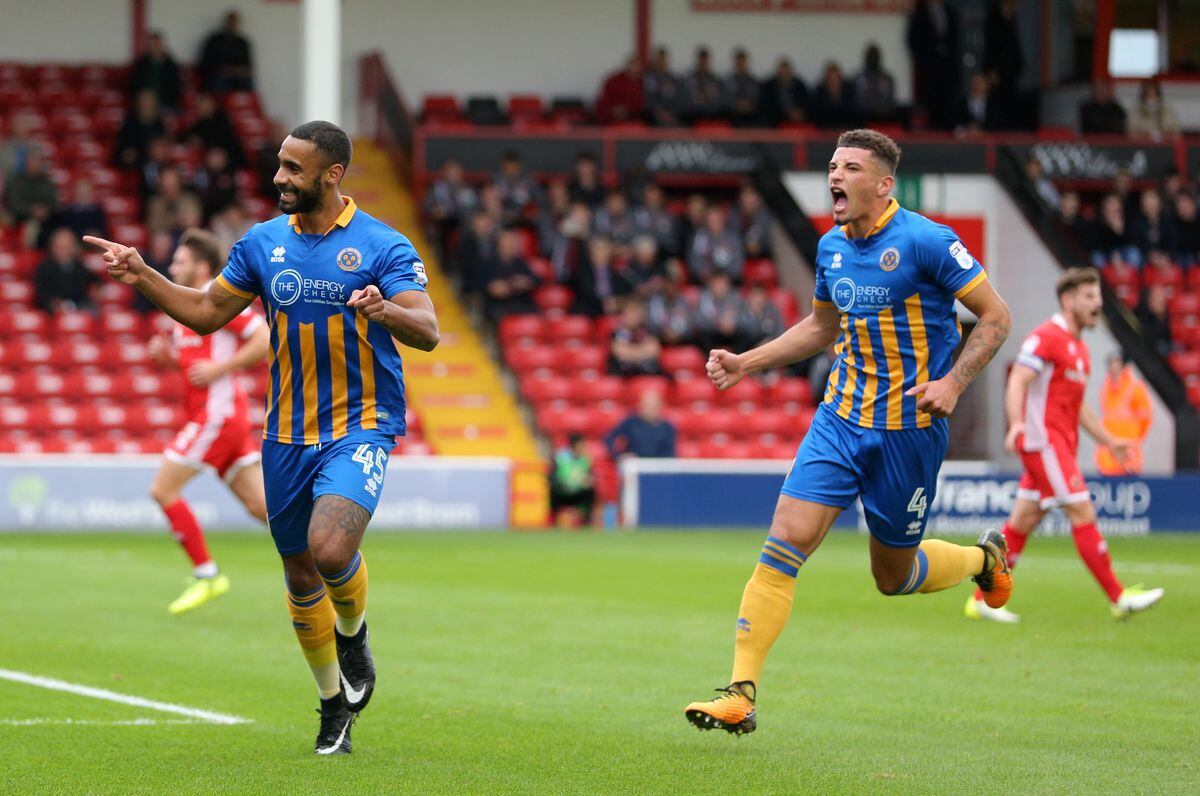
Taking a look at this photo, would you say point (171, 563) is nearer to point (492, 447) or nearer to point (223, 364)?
point (223, 364)

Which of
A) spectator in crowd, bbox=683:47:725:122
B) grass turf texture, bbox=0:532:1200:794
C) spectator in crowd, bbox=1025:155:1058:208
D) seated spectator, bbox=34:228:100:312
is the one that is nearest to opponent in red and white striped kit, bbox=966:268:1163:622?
grass turf texture, bbox=0:532:1200:794

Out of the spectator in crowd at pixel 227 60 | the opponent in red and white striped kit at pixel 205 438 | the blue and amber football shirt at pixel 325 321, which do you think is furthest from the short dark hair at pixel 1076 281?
the spectator in crowd at pixel 227 60

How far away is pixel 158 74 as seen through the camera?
27734 millimetres

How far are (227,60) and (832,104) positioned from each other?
9641 mm

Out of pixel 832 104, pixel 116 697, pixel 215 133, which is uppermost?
pixel 832 104

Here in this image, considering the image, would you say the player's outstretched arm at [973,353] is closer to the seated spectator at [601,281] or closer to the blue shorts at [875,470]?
the blue shorts at [875,470]

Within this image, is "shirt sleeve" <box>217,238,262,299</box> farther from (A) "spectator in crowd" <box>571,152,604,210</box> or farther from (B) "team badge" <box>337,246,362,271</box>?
(A) "spectator in crowd" <box>571,152,604,210</box>

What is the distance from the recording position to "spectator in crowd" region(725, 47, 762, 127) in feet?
98.0

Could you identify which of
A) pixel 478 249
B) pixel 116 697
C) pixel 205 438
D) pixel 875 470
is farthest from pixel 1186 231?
pixel 116 697

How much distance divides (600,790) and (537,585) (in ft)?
27.6

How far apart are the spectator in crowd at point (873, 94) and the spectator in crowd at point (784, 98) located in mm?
866

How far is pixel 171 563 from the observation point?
16.8 meters

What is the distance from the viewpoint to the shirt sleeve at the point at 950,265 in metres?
7.49

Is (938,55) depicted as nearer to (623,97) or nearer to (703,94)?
(703,94)
